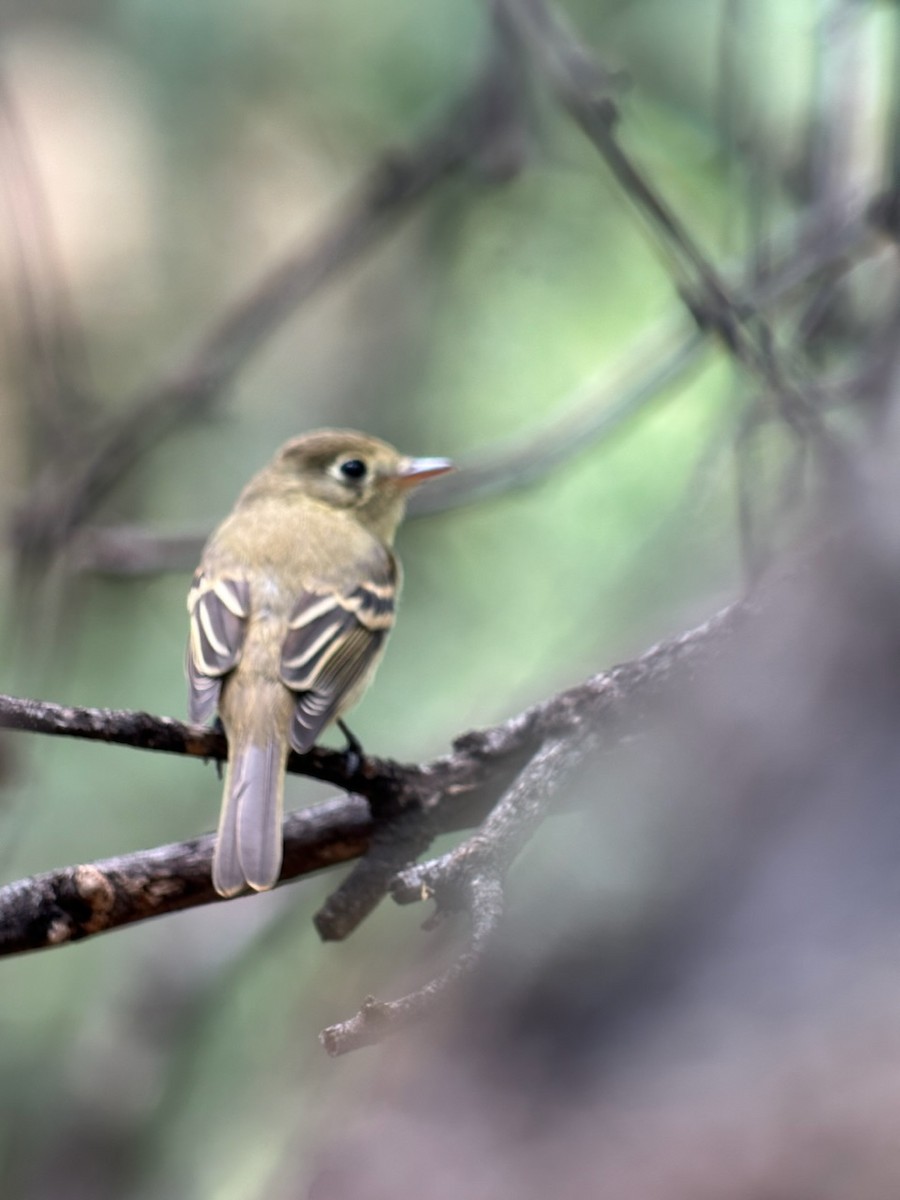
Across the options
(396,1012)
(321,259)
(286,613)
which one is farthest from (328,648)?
(321,259)

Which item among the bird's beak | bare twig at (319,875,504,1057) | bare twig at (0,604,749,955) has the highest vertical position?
the bird's beak

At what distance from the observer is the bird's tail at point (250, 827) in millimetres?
→ 2181

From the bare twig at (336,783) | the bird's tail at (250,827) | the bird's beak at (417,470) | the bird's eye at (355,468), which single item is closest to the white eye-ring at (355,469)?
the bird's eye at (355,468)

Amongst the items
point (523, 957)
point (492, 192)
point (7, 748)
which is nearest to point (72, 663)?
point (7, 748)

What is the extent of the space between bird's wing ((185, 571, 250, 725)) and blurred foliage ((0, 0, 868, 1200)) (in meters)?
0.54

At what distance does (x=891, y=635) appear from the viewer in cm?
124

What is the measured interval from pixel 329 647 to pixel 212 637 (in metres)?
0.24

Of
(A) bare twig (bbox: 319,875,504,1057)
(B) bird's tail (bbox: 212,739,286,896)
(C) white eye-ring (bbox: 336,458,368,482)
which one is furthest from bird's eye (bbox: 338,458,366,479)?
(A) bare twig (bbox: 319,875,504,1057)

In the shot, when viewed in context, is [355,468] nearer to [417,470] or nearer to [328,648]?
[417,470]

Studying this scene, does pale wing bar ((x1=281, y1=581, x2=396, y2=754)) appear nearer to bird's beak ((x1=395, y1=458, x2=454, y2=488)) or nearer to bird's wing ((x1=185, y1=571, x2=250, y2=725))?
bird's wing ((x1=185, y1=571, x2=250, y2=725))

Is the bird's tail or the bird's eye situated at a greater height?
the bird's eye

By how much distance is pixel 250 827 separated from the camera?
2.30 m

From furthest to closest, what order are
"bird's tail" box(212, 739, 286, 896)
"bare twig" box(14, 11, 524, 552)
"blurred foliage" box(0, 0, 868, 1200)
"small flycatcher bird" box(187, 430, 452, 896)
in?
"bare twig" box(14, 11, 524, 552) < "blurred foliage" box(0, 0, 868, 1200) < "small flycatcher bird" box(187, 430, 452, 896) < "bird's tail" box(212, 739, 286, 896)

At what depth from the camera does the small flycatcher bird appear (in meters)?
2.54
